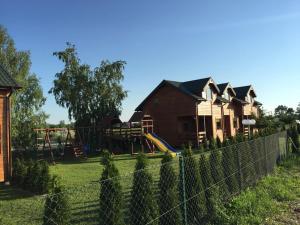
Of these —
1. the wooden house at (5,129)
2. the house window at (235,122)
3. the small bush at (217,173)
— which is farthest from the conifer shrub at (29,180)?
the house window at (235,122)

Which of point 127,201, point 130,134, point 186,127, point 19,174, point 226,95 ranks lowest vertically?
point 127,201

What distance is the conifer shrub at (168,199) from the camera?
534 centimetres

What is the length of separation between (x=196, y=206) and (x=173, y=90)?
24.2 meters

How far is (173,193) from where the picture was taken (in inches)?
218

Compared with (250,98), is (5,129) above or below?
below

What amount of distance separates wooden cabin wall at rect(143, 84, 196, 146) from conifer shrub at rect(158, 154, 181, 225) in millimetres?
22667

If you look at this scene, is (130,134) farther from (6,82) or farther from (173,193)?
(173,193)

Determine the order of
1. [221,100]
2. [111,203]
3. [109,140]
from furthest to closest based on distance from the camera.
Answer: [221,100], [109,140], [111,203]

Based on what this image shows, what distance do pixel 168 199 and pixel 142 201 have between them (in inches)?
23.7

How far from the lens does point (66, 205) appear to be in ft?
14.8

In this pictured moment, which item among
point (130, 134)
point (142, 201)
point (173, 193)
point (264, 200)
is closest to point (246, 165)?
point (264, 200)

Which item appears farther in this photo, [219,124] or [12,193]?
[219,124]

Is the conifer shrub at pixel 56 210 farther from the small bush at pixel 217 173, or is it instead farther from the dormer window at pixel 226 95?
the dormer window at pixel 226 95

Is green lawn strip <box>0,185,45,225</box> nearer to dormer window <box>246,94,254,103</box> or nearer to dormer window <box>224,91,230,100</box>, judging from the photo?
dormer window <box>224,91,230,100</box>
